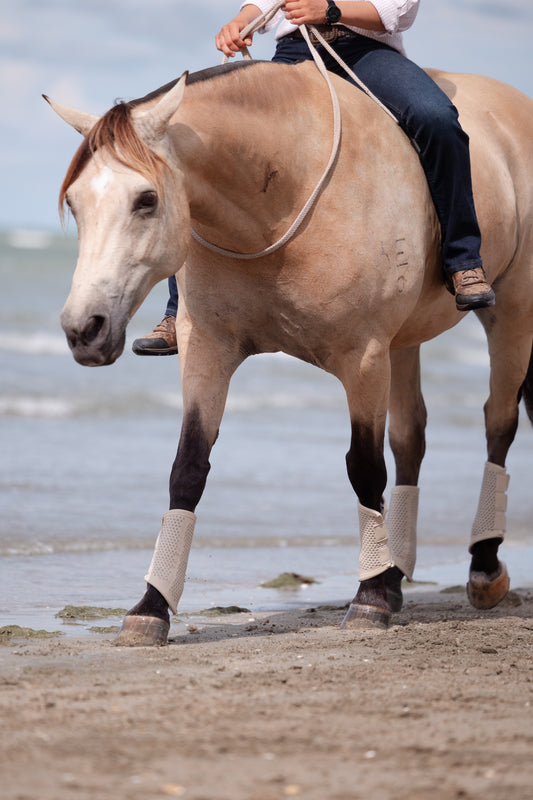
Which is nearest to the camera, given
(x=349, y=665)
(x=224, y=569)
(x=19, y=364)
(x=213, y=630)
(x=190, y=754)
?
(x=190, y=754)

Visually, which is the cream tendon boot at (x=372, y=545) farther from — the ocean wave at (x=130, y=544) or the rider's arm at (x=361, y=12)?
the ocean wave at (x=130, y=544)

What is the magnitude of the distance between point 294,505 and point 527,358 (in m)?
2.68

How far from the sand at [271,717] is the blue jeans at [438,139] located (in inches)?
60.4

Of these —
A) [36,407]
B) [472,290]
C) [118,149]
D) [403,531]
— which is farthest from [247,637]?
[36,407]

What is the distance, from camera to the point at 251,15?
4.46 m

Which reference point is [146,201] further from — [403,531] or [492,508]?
[492,508]

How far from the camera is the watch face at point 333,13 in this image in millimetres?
4344

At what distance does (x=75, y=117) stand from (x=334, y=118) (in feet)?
3.26

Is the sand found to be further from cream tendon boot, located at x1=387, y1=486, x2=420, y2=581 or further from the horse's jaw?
cream tendon boot, located at x1=387, y1=486, x2=420, y2=581

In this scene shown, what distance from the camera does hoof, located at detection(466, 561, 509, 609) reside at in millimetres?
5211

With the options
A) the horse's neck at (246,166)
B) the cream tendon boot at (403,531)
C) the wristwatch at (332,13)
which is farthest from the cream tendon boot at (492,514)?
the wristwatch at (332,13)

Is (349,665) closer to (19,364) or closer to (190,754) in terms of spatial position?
(190,754)

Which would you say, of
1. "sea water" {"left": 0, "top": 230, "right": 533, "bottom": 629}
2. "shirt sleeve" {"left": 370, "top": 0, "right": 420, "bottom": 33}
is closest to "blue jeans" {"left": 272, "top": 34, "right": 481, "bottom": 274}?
"shirt sleeve" {"left": 370, "top": 0, "right": 420, "bottom": 33}

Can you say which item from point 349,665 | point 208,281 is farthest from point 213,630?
point 208,281
